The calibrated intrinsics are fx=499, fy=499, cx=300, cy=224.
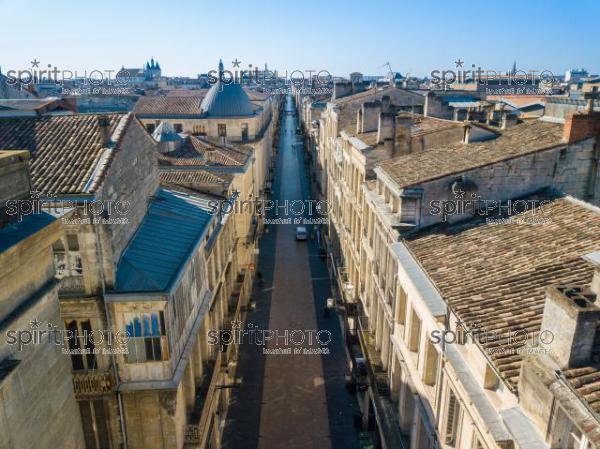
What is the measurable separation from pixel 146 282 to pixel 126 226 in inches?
111

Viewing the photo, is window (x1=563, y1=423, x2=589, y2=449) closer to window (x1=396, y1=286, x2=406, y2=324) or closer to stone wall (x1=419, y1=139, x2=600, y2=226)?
window (x1=396, y1=286, x2=406, y2=324)

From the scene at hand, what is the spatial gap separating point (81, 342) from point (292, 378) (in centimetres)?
1562

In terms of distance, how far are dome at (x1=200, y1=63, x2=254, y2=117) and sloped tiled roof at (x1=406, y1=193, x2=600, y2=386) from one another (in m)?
39.8

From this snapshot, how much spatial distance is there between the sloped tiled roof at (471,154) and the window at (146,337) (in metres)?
10.9

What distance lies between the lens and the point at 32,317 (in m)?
10.4

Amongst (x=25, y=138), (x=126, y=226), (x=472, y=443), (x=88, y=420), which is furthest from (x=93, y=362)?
(x=472, y=443)

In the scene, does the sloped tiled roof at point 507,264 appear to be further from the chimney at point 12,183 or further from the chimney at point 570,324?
the chimney at point 12,183

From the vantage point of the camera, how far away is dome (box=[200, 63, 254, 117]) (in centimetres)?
5534

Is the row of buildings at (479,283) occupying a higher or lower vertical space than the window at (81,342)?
higher

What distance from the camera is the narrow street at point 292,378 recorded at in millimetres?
25953

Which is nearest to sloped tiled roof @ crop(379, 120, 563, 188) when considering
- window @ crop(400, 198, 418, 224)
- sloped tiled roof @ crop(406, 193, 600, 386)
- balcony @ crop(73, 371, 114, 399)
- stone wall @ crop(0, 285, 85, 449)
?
window @ crop(400, 198, 418, 224)

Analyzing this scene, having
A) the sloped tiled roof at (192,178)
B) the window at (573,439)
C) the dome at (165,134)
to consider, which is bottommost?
the window at (573,439)

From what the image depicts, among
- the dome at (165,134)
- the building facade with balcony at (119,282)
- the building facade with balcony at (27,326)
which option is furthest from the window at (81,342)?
the dome at (165,134)

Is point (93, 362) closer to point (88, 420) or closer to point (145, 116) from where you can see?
point (88, 420)
